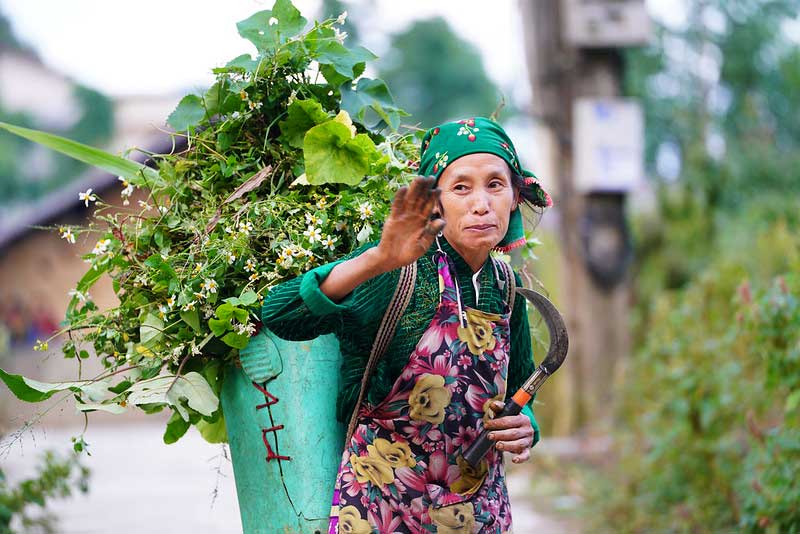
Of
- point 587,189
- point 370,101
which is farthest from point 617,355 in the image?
point 370,101

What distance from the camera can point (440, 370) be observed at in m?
2.08

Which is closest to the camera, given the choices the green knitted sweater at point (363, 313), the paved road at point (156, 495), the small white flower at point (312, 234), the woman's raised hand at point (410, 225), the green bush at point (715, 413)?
the woman's raised hand at point (410, 225)

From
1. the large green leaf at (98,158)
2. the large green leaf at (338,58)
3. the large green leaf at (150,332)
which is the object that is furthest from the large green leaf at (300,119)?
the large green leaf at (150,332)

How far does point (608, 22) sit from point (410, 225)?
6.18 m

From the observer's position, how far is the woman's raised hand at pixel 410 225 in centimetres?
180

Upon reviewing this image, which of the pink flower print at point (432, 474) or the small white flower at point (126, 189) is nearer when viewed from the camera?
the pink flower print at point (432, 474)

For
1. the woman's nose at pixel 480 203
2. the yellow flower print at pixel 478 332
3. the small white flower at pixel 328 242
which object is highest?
the small white flower at pixel 328 242

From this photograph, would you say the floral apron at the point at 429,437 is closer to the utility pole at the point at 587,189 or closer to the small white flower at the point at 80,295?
the small white flower at the point at 80,295

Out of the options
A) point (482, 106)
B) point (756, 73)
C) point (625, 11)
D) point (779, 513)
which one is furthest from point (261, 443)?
point (482, 106)

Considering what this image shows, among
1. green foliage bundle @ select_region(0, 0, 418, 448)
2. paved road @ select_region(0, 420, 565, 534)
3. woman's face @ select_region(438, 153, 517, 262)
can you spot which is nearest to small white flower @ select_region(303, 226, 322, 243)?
green foliage bundle @ select_region(0, 0, 418, 448)

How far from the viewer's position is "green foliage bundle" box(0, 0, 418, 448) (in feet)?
7.47

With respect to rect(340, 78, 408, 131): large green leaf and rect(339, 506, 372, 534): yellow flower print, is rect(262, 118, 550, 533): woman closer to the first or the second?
rect(339, 506, 372, 534): yellow flower print

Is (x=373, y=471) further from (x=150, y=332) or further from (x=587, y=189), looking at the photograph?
(x=587, y=189)

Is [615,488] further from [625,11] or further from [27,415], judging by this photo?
[27,415]
